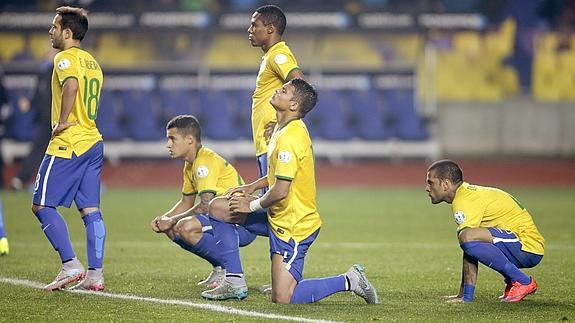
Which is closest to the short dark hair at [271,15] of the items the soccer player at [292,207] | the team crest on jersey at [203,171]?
the soccer player at [292,207]

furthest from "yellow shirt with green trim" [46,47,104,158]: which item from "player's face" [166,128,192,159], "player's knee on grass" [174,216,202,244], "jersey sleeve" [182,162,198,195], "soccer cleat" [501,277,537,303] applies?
"soccer cleat" [501,277,537,303]

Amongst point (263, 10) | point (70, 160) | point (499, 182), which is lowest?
point (499, 182)

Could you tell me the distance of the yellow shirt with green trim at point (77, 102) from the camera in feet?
27.1

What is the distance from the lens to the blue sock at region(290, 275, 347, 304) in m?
7.60

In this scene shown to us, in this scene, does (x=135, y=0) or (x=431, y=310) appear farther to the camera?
(x=135, y=0)

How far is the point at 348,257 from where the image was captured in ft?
35.0

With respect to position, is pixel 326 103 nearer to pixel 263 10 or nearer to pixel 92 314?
pixel 263 10

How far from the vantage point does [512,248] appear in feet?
26.1

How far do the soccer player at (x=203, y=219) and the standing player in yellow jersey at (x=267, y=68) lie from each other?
1.33 feet

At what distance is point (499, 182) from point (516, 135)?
5708mm

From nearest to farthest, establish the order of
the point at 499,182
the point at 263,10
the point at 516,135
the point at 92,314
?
1. the point at 92,314
2. the point at 263,10
3. the point at 499,182
4. the point at 516,135

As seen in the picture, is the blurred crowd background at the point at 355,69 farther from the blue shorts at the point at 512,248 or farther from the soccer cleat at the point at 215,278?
the blue shorts at the point at 512,248

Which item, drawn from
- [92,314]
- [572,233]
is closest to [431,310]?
[92,314]

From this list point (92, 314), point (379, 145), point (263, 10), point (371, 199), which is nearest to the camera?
point (92, 314)
